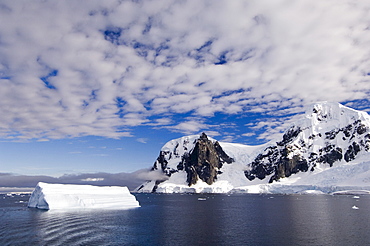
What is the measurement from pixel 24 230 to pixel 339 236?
5031 centimetres

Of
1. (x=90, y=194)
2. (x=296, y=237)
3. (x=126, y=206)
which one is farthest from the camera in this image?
(x=126, y=206)

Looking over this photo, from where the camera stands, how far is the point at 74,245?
35.2 m

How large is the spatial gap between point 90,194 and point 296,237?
2334 inches

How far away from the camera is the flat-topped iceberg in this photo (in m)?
74.7

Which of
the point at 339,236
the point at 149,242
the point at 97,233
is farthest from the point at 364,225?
the point at 97,233

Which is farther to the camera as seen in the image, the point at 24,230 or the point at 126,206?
the point at 126,206

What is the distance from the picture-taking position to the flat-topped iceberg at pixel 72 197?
245ft

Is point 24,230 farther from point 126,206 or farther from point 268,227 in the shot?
point 126,206

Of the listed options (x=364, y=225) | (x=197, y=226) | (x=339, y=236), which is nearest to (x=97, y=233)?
(x=197, y=226)

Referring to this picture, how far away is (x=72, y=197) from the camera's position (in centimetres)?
7606

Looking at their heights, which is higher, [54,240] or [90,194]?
[90,194]

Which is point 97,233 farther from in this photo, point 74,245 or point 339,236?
point 339,236

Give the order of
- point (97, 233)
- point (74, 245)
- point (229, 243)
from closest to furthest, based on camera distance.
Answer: point (74, 245) < point (229, 243) < point (97, 233)

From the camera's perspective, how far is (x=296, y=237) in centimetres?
4075
